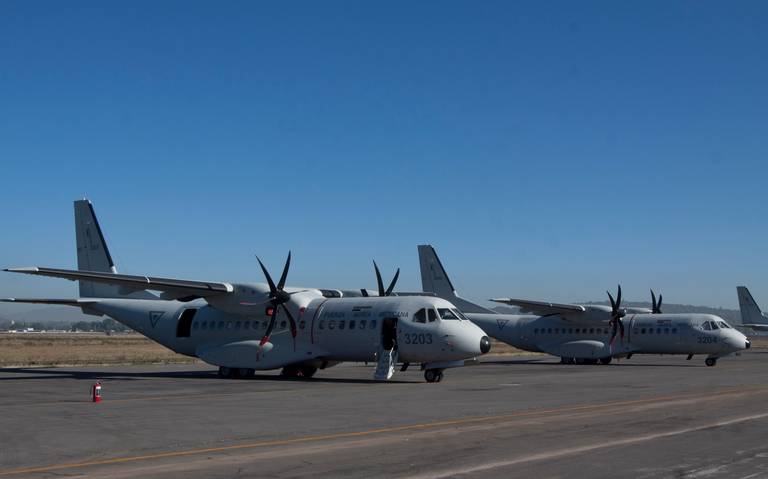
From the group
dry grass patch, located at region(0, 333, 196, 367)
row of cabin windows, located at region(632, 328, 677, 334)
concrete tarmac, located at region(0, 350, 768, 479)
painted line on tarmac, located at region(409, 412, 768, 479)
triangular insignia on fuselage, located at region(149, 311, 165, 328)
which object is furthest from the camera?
row of cabin windows, located at region(632, 328, 677, 334)

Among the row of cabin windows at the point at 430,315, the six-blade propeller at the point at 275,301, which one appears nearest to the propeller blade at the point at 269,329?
the six-blade propeller at the point at 275,301

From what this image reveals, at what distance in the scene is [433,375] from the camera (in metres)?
31.5

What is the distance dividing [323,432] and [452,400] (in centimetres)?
777

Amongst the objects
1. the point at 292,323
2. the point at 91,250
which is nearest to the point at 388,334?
the point at 292,323

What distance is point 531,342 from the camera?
5569 centimetres

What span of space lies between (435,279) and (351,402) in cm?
3752

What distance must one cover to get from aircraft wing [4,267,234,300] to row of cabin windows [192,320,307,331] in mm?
1491

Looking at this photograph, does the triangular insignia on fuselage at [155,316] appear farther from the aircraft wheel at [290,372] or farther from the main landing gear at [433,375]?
the main landing gear at [433,375]

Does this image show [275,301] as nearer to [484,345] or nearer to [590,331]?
[484,345]

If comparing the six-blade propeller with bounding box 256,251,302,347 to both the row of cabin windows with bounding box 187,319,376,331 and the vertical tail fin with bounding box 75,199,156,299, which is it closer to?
the row of cabin windows with bounding box 187,319,376,331

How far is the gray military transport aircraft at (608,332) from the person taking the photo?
49.7m

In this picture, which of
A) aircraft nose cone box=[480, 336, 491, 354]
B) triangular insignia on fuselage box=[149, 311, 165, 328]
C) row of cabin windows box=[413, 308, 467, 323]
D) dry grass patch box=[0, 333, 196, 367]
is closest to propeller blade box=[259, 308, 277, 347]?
row of cabin windows box=[413, 308, 467, 323]

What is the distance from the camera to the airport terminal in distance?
11.9m

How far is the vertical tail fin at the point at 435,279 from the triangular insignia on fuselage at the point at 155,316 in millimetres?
24137
